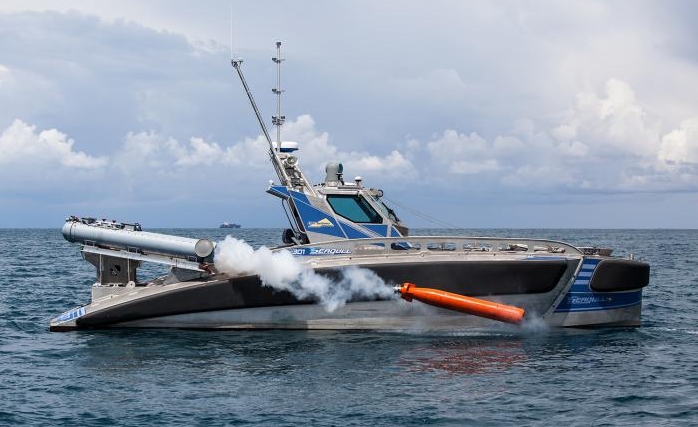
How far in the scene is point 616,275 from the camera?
71.2 ft

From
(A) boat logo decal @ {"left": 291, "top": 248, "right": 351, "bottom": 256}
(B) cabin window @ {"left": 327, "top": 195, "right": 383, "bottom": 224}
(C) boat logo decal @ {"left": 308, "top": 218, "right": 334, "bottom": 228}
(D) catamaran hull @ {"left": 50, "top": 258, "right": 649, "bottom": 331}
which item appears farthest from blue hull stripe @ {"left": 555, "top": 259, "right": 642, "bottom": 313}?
(C) boat logo decal @ {"left": 308, "top": 218, "right": 334, "bottom": 228}

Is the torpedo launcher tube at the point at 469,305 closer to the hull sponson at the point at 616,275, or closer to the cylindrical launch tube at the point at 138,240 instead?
the hull sponson at the point at 616,275

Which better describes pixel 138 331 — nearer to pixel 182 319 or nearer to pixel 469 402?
pixel 182 319

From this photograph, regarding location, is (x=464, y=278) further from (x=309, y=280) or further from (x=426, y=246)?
(x=309, y=280)

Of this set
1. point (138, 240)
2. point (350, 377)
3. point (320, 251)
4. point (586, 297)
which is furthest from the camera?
point (138, 240)

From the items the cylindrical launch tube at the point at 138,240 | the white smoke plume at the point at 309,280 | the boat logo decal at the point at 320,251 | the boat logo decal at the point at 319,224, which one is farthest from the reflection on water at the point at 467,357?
the cylindrical launch tube at the point at 138,240

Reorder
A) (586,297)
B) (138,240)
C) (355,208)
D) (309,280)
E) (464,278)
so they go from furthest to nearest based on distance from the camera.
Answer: (355,208) < (138,240) < (586,297) < (309,280) < (464,278)

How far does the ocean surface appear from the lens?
14.5 m

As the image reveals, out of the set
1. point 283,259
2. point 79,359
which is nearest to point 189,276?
point 283,259

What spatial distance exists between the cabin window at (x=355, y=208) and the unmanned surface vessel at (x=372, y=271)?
0.09 feet

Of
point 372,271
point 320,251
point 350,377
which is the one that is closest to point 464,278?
point 372,271

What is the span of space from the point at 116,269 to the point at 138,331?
241 cm

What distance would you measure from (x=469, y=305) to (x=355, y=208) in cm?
504

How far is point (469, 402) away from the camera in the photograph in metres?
15.2
